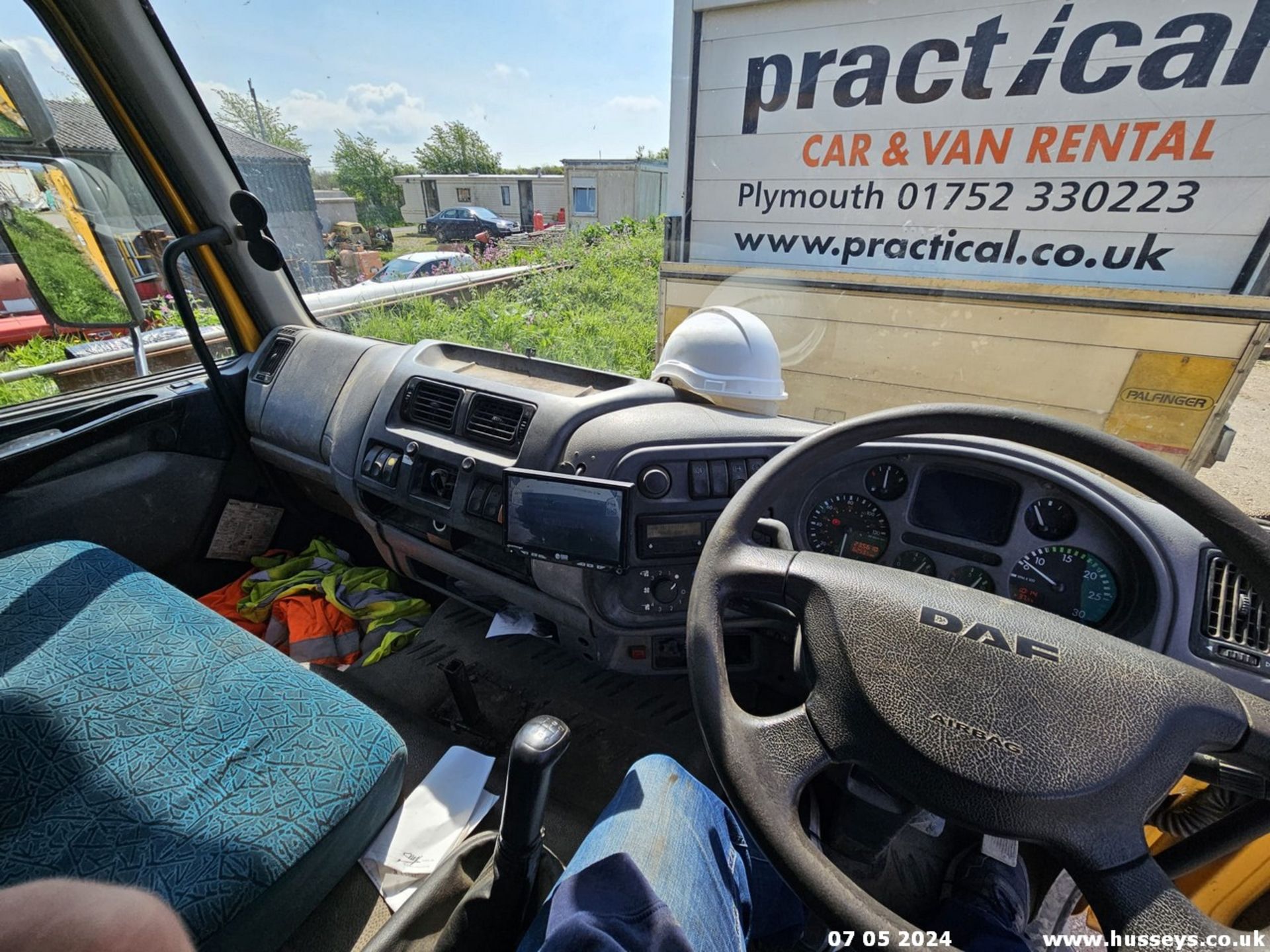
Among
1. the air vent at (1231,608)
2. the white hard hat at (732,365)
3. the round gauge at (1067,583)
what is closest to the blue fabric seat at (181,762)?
the white hard hat at (732,365)

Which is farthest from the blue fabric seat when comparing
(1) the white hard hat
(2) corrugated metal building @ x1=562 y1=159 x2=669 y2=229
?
(2) corrugated metal building @ x1=562 y1=159 x2=669 y2=229

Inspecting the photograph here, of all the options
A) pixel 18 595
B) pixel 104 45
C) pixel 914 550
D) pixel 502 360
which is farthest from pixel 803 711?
pixel 104 45

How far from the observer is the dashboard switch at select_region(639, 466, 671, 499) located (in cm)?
152

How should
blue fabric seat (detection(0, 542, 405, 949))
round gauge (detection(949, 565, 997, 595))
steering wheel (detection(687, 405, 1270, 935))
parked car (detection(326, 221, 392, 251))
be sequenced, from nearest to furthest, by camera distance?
steering wheel (detection(687, 405, 1270, 935)) < blue fabric seat (detection(0, 542, 405, 949)) < round gauge (detection(949, 565, 997, 595)) < parked car (detection(326, 221, 392, 251))

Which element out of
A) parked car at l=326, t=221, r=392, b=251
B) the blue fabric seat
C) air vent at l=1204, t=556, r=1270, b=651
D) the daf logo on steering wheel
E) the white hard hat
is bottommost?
the blue fabric seat

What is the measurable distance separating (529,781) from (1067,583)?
131 centimetres

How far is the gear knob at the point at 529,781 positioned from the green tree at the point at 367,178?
2663 millimetres

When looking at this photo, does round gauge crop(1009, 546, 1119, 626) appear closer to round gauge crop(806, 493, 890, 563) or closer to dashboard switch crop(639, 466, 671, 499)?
round gauge crop(806, 493, 890, 563)

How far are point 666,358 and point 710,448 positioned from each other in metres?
0.48

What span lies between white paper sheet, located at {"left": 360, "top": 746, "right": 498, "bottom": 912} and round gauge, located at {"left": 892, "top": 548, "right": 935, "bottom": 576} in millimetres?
1377

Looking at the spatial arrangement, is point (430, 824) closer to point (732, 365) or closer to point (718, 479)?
point (718, 479)

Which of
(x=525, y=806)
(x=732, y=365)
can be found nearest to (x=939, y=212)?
(x=732, y=365)

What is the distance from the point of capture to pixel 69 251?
1981 millimetres

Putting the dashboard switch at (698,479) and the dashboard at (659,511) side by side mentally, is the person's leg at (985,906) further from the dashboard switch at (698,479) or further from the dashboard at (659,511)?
the dashboard switch at (698,479)
